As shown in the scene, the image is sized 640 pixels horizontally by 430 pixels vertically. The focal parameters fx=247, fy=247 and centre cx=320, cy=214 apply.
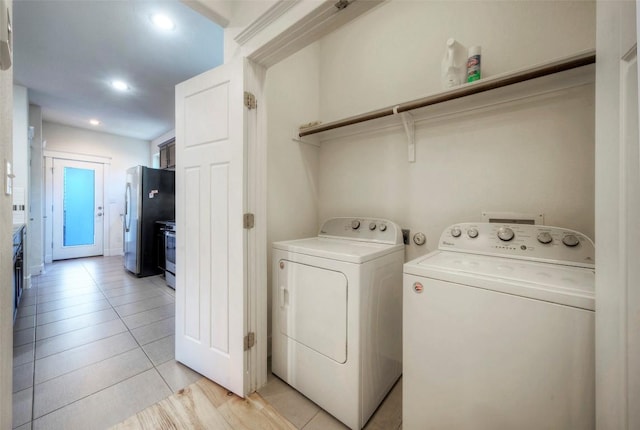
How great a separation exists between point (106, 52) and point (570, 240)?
13.6ft

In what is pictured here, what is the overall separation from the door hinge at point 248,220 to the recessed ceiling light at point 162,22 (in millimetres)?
2029

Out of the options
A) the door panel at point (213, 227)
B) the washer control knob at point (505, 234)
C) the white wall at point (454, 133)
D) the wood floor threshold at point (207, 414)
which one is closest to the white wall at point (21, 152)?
the door panel at point (213, 227)

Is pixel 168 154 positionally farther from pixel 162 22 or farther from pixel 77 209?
pixel 162 22

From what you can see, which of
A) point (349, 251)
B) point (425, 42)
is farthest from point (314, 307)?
point (425, 42)

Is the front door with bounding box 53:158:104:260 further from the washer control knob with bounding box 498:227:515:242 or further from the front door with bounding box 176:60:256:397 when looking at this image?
→ the washer control knob with bounding box 498:227:515:242

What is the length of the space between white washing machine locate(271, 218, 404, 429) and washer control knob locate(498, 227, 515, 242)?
1.80 feet

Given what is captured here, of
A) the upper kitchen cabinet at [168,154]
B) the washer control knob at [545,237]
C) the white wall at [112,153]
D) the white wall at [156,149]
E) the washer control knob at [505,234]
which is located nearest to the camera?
the washer control knob at [545,237]

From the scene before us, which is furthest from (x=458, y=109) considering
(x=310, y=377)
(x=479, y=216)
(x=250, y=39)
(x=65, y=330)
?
(x=65, y=330)

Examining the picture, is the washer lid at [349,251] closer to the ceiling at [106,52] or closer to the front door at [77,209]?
the ceiling at [106,52]

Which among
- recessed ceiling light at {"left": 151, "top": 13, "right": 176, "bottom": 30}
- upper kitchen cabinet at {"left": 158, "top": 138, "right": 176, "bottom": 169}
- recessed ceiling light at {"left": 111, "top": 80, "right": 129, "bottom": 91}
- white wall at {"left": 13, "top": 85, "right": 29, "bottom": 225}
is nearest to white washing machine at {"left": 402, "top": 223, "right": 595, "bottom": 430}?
recessed ceiling light at {"left": 151, "top": 13, "right": 176, "bottom": 30}

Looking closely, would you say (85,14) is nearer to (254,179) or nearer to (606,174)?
(254,179)

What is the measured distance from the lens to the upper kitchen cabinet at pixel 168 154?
192 inches

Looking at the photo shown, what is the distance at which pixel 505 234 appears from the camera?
51.8 inches

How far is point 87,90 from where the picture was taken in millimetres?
3414
